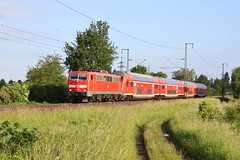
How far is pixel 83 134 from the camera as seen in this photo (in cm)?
945

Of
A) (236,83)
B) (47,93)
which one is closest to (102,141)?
(47,93)

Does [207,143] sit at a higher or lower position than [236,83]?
lower

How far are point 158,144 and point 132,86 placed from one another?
2686 cm

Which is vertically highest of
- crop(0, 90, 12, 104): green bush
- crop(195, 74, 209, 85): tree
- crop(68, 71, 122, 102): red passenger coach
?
crop(195, 74, 209, 85): tree

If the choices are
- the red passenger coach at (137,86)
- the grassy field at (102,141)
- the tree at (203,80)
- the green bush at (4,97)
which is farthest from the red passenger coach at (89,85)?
the tree at (203,80)

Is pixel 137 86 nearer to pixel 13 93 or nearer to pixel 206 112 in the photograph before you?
pixel 13 93

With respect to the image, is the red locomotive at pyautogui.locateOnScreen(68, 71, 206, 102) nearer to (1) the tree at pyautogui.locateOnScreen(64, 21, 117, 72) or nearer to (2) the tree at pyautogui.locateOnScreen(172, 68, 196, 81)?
(1) the tree at pyautogui.locateOnScreen(64, 21, 117, 72)

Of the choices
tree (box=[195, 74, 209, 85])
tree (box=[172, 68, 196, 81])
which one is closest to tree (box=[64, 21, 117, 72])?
tree (box=[172, 68, 196, 81])

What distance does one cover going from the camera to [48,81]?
39406 mm

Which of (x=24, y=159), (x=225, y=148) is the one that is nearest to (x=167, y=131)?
(x=225, y=148)

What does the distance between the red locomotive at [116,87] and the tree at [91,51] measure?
7.00 metres

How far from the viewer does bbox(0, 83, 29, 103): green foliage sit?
31.1 meters

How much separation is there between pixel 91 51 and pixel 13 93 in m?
17.7

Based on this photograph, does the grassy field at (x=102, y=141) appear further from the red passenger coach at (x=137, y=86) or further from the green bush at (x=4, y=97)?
the red passenger coach at (x=137, y=86)
